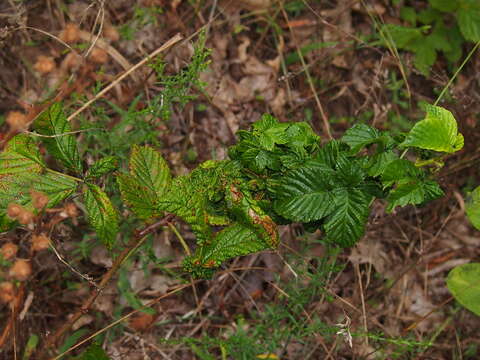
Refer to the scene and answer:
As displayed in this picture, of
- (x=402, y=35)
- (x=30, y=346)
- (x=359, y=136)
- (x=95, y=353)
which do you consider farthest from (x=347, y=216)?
(x=402, y=35)

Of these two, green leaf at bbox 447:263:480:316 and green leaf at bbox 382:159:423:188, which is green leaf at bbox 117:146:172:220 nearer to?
green leaf at bbox 382:159:423:188

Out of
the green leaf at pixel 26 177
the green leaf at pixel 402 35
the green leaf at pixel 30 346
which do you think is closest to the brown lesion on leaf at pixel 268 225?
the green leaf at pixel 26 177

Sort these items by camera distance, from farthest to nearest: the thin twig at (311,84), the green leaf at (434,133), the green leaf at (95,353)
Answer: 1. the thin twig at (311,84)
2. the green leaf at (95,353)
3. the green leaf at (434,133)

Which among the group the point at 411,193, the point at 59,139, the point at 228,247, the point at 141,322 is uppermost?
the point at 59,139

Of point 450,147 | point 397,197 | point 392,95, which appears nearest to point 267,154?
point 397,197

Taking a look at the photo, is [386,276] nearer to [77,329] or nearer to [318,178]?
[318,178]

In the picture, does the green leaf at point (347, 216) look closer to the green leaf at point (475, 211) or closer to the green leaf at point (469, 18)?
the green leaf at point (475, 211)

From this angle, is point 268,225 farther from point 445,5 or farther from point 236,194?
point 445,5
